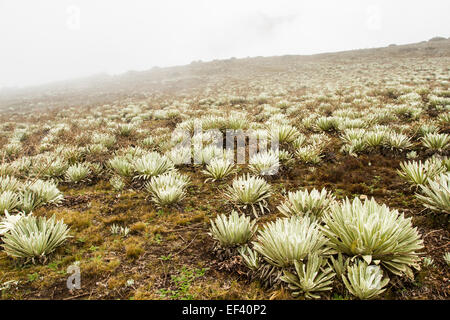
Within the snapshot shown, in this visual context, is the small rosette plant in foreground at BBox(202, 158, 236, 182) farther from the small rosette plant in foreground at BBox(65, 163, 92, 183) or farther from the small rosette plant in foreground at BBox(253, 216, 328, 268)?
the small rosette plant in foreground at BBox(65, 163, 92, 183)

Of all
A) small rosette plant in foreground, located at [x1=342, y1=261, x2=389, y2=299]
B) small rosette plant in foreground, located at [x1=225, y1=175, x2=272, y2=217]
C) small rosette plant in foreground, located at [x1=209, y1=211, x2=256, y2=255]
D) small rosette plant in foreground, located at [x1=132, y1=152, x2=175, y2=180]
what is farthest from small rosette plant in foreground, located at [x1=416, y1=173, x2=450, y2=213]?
small rosette plant in foreground, located at [x1=132, y1=152, x2=175, y2=180]

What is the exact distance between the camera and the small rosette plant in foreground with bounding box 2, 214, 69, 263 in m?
2.77

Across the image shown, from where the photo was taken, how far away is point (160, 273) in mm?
2709

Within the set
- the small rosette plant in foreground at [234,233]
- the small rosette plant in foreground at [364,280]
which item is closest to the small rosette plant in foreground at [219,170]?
the small rosette plant in foreground at [234,233]

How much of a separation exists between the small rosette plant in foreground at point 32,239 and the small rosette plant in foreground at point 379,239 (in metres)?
3.25

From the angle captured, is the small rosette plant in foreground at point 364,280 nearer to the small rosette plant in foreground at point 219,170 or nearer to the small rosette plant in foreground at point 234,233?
the small rosette plant in foreground at point 234,233

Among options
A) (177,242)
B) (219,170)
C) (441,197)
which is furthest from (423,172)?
(177,242)

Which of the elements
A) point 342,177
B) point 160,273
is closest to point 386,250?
point 160,273

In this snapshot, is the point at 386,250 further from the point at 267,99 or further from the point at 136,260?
the point at 267,99

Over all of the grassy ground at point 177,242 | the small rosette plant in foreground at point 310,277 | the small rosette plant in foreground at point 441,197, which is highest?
the small rosette plant in foreground at point 441,197

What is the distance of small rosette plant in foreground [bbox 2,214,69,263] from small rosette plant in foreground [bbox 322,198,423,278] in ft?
10.7

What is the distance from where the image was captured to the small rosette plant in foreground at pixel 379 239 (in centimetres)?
224
